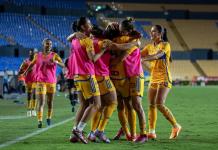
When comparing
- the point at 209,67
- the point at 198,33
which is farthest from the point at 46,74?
the point at 198,33

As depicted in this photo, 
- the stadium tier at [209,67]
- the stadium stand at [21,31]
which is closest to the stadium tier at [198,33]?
the stadium tier at [209,67]

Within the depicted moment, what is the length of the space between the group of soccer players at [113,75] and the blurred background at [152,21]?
43.7 metres

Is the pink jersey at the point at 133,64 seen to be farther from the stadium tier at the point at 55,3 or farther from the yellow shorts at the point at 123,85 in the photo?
the stadium tier at the point at 55,3

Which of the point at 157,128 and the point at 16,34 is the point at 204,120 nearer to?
the point at 157,128

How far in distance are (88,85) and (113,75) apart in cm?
67

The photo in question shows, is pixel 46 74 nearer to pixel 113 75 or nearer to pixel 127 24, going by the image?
pixel 113 75

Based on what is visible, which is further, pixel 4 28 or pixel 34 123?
pixel 4 28

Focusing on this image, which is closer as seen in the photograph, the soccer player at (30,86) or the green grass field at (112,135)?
the green grass field at (112,135)

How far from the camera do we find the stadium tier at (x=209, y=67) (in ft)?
230

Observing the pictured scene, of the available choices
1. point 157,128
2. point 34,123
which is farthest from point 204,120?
point 34,123

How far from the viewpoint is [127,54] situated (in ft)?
34.6

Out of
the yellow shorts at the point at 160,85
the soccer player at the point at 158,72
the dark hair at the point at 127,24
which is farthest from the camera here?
the yellow shorts at the point at 160,85

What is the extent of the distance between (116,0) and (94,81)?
198 feet

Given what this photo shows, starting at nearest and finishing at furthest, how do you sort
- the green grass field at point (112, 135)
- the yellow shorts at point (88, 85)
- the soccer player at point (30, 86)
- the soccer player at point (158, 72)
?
the green grass field at point (112, 135), the yellow shorts at point (88, 85), the soccer player at point (158, 72), the soccer player at point (30, 86)
